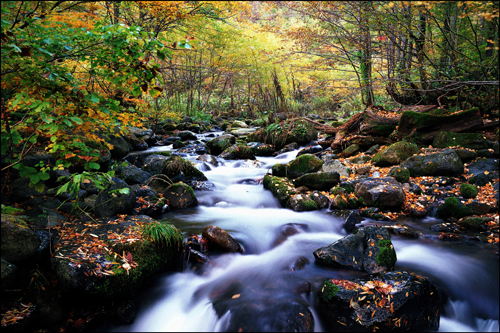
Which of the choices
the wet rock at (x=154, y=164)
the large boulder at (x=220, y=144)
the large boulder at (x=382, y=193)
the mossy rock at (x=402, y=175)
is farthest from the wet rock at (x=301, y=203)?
the large boulder at (x=220, y=144)

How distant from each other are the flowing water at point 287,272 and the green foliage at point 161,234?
500 mm

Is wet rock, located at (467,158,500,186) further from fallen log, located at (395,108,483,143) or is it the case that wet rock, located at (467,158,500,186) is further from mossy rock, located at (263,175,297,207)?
mossy rock, located at (263,175,297,207)

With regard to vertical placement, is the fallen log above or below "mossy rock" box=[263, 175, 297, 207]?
above

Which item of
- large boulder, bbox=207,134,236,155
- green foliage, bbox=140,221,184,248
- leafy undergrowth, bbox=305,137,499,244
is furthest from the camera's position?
large boulder, bbox=207,134,236,155

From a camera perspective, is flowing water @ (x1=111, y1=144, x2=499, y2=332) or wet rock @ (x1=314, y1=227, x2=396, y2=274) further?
wet rock @ (x1=314, y1=227, x2=396, y2=274)

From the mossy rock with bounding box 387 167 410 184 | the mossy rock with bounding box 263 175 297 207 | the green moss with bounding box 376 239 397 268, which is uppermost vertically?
the mossy rock with bounding box 387 167 410 184

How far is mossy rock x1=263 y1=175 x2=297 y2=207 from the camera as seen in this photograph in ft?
22.2

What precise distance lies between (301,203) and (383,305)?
3507mm

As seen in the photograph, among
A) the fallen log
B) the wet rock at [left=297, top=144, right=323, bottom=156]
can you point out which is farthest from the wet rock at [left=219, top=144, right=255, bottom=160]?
the fallen log

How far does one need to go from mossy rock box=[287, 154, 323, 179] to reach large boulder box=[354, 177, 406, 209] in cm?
217

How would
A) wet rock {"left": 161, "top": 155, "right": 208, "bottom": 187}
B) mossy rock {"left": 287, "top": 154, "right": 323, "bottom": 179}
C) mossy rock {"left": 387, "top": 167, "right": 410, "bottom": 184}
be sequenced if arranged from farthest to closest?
mossy rock {"left": 287, "top": 154, "right": 323, "bottom": 179}
wet rock {"left": 161, "top": 155, "right": 208, "bottom": 187}
mossy rock {"left": 387, "top": 167, "right": 410, "bottom": 184}

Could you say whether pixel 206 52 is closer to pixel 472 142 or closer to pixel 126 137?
pixel 126 137

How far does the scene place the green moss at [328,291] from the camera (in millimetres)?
3141

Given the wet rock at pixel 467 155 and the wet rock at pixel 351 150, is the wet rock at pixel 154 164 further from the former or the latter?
the wet rock at pixel 467 155
